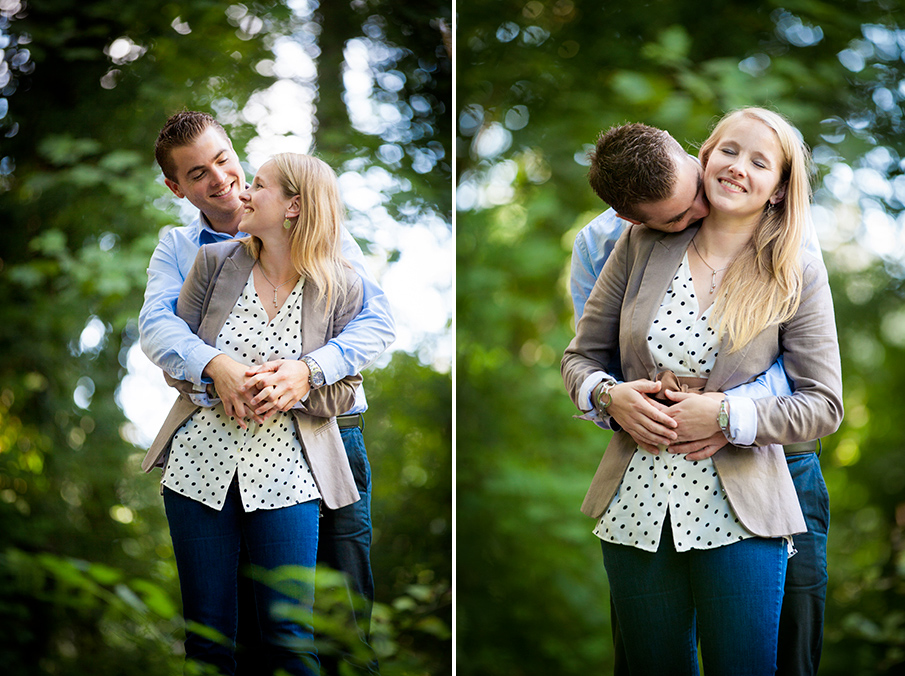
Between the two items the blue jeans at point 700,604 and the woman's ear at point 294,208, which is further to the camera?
the woman's ear at point 294,208

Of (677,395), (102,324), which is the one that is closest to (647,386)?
(677,395)

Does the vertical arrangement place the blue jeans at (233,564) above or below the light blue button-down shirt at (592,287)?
below

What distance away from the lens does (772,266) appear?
1836 mm

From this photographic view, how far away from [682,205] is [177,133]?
1.38 meters

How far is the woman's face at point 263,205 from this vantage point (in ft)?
6.98

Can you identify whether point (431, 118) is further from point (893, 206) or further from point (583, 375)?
point (893, 206)

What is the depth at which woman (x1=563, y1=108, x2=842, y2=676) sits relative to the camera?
176cm

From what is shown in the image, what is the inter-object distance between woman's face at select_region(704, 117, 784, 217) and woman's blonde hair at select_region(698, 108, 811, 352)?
Answer: 19 mm

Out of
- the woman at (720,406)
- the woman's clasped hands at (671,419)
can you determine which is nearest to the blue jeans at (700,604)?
the woman at (720,406)

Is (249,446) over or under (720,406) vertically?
under

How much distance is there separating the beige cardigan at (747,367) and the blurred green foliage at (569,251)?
0.46 m

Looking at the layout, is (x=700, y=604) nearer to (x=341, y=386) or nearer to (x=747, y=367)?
(x=747, y=367)

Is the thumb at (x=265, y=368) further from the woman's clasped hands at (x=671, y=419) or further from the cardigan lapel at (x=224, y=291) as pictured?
the woman's clasped hands at (x=671, y=419)

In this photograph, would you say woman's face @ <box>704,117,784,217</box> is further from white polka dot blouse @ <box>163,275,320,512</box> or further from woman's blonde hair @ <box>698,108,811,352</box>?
white polka dot blouse @ <box>163,275,320,512</box>
